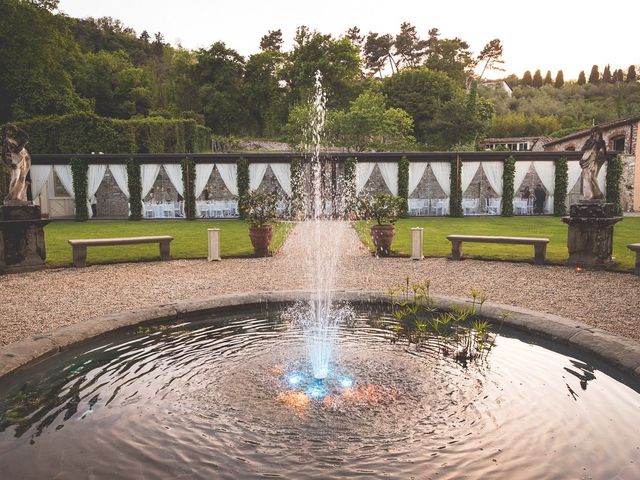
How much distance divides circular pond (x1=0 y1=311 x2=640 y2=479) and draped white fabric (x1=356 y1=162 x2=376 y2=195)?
57.7 ft

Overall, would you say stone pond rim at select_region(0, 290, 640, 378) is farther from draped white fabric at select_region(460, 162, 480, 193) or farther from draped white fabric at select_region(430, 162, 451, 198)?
draped white fabric at select_region(460, 162, 480, 193)

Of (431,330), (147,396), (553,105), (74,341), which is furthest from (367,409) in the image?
(553,105)

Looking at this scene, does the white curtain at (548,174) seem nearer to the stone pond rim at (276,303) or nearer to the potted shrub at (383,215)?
the potted shrub at (383,215)

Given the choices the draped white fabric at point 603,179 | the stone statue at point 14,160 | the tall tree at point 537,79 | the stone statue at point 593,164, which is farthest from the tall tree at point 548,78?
the stone statue at point 14,160

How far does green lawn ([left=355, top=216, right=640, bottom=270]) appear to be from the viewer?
33.6ft

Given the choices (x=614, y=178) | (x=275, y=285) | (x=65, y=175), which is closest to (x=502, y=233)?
(x=275, y=285)

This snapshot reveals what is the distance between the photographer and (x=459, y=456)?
288cm

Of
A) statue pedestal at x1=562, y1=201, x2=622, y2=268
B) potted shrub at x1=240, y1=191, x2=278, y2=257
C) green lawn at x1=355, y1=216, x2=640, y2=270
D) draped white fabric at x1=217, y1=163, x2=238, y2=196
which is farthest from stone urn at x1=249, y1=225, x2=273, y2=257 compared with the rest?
draped white fabric at x1=217, y1=163, x2=238, y2=196

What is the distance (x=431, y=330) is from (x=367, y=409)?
2078mm

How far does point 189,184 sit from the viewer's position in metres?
21.4

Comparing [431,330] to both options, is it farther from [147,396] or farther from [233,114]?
[233,114]

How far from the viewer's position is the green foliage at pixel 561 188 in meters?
21.6

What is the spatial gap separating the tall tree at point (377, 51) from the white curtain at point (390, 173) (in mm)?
35985

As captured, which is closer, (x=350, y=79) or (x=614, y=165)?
(x=614, y=165)
